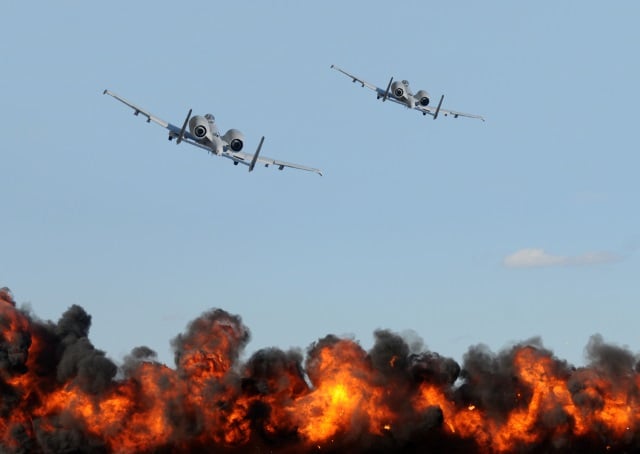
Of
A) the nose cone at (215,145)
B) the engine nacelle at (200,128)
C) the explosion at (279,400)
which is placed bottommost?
the explosion at (279,400)

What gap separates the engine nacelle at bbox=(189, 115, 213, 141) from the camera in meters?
162

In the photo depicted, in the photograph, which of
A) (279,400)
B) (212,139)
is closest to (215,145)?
(212,139)

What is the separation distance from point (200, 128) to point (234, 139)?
17.1ft

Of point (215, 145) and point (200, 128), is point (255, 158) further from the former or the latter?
point (200, 128)

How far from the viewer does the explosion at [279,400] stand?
608 ft

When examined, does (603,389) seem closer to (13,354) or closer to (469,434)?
(469,434)

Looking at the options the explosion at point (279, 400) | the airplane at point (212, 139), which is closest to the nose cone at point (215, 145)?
the airplane at point (212, 139)

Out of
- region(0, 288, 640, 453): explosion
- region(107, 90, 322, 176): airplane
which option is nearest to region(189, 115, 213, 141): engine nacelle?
region(107, 90, 322, 176): airplane

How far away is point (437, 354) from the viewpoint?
197750mm

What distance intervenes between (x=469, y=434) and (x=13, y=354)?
7872 cm

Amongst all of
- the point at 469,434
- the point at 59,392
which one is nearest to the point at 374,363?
the point at 469,434

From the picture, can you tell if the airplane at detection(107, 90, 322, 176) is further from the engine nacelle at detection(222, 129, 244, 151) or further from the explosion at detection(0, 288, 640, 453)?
the explosion at detection(0, 288, 640, 453)

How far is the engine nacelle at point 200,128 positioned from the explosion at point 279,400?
44362mm

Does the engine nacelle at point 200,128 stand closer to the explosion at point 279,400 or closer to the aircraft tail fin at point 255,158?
the aircraft tail fin at point 255,158
